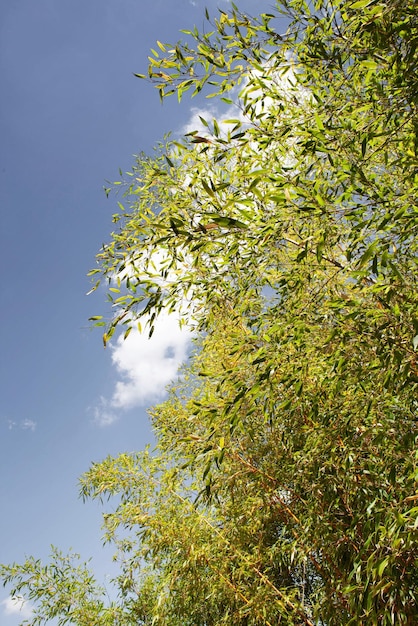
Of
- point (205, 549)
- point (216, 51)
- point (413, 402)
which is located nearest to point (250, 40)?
point (216, 51)

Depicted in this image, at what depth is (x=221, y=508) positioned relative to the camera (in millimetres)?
4934

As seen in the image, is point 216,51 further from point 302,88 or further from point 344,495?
point 344,495

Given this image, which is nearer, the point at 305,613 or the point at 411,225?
the point at 411,225

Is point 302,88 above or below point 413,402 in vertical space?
above

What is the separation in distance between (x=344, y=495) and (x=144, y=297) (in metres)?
2.09

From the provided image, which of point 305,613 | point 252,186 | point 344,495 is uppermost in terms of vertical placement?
point 252,186

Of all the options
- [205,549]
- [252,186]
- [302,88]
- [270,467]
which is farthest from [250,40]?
[205,549]

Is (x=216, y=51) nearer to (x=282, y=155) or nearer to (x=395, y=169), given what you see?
(x=282, y=155)

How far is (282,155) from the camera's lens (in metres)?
2.91

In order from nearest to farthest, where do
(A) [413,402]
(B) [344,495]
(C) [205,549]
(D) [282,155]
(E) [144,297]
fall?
1. (E) [144,297]
2. (A) [413,402]
3. (D) [282,155]
4. (B) [344,495]
5. (C) [205,549]

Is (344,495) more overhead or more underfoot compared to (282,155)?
more underfoot

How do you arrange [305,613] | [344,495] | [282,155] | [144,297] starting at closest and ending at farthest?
[144,297]
[282,155]
[344,495]
[305,613]

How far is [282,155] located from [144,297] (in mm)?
1169

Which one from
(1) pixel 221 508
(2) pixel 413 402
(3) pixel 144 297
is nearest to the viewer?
(3) pixel 144 297
